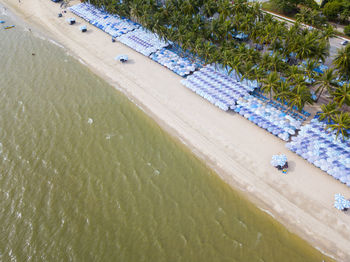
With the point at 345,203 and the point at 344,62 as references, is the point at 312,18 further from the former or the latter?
the point at 345,203

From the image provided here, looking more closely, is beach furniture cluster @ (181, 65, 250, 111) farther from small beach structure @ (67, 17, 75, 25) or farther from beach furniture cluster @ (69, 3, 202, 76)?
small beach structure @ (67, 17, 75, 25)

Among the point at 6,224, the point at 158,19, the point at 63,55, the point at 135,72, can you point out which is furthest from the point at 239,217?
the point at 63,55

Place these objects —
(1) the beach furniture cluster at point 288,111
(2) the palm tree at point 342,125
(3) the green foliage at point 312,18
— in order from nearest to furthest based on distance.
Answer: (2) the palm tree at point 342,125 → (1) the beach furniture cluster at point 288,111 → (3) the green foliage at point 312,18

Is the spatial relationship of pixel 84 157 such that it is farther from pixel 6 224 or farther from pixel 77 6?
pixel 77 6

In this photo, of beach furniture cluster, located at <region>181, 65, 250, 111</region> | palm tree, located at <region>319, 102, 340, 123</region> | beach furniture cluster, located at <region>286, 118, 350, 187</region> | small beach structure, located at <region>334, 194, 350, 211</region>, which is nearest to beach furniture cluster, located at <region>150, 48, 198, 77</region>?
beach furniture cluster, located at <region>181, 65, 250, 111</region>

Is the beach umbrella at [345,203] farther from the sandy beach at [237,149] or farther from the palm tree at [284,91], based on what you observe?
the palm tree at [284,91]

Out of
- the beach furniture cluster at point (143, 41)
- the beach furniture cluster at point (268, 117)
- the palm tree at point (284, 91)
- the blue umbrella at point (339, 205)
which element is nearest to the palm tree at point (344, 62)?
the palm tree at point (284, 91)
